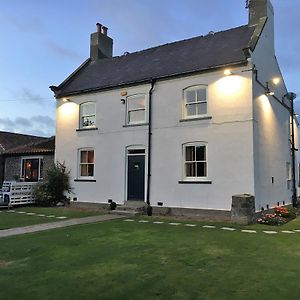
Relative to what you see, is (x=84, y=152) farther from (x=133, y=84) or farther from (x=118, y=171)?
(x=133, y=84)

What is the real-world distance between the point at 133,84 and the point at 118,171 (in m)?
4.61

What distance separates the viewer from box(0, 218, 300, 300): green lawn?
5.69 metres

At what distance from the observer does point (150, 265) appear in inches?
285

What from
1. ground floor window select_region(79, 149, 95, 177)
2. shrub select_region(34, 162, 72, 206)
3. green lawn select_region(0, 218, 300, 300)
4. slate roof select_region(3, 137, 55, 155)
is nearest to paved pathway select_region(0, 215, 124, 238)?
green lawn select_region(0, 218, 300, 300)

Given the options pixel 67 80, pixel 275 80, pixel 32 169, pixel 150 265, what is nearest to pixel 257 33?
pixel 275 80

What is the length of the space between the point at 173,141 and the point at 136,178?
2.79 metres

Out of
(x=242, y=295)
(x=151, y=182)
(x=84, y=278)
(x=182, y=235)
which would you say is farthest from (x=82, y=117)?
(x=242, y=295)

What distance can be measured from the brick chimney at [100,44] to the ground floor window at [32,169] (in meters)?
8.07

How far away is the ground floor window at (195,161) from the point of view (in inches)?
645

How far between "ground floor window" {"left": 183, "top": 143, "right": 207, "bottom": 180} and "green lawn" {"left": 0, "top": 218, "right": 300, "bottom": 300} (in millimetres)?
5310

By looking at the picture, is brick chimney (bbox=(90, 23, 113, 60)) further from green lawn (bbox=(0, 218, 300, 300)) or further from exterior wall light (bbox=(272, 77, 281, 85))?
green lawn (bbox=(0, 218, 300, 300))

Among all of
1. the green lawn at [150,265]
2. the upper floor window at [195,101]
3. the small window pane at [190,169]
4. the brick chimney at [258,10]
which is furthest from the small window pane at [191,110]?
the green lawn at [150,265]

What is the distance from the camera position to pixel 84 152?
67.8 ft

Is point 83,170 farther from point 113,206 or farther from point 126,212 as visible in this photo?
point 126,212
